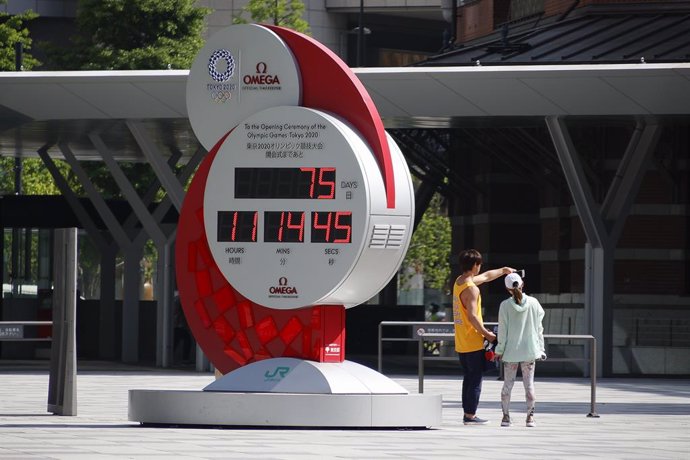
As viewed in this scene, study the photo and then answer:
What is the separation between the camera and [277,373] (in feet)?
54.4

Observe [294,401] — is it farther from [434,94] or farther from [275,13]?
[275,13]

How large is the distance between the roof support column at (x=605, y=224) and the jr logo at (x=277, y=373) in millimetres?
13551

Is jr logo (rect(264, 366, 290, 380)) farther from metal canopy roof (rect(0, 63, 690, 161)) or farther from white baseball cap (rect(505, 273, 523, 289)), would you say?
metal canopy roof (rect(0, 63, 690, 161))

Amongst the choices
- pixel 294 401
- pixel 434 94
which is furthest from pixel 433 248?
pixel 294 401

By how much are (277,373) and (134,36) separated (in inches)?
1190

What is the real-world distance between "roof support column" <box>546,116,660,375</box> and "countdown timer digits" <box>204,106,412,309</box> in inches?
510

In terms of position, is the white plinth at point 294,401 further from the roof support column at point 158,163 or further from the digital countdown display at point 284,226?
the roof support column at point 158,163

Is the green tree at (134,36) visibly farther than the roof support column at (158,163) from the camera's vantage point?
Yes

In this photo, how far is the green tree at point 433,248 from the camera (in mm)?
72375

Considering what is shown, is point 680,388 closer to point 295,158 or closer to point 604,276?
point 604,276

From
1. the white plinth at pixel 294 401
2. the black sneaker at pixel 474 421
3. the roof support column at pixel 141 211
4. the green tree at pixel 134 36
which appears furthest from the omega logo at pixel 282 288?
the green tree at pixel 134 36

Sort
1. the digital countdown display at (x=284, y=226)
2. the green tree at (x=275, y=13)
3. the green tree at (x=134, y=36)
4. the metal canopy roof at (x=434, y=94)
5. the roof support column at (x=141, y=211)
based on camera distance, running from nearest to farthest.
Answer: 1. the digital countdown display at (x=284, y=226)
2. the metal canopy roof at (x=434, y=94)
3. the roof support column at (x=141, y=211)
4. the green tree at (x=134, y=36)
5. the green tree at (x=275, y=13)

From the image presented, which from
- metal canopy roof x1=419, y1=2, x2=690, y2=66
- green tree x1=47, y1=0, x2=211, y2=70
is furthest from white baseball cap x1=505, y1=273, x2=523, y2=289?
green tree x1=47, y1=0, x2=211, y2=70

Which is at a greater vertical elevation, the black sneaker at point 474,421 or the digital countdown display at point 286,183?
the digital countdown display at point 286,183
